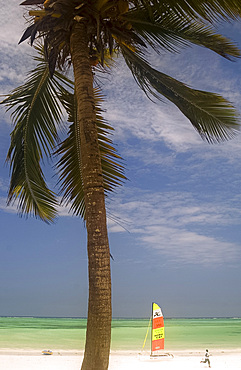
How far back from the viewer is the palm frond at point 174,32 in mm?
6863

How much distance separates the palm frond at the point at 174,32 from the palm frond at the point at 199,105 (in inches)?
22.4

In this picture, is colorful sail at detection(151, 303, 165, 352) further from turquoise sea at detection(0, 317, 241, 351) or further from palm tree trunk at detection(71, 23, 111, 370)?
palm tree trunk at detection(71, 23, 111, 370)

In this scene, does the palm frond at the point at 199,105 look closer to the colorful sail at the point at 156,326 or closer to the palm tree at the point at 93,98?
the palm tree at the point at 93,98

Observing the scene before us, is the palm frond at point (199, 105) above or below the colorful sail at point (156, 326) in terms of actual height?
above

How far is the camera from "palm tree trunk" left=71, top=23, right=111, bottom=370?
5.06 meters

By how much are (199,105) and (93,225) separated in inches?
102

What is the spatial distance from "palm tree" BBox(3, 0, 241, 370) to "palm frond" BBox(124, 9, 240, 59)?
0.01m

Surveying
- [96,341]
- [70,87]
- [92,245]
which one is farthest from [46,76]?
[96,341]

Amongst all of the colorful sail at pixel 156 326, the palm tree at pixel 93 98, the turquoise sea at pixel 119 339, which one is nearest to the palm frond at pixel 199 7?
the palm tree at pixel 93 98

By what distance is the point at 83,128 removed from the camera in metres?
5.78

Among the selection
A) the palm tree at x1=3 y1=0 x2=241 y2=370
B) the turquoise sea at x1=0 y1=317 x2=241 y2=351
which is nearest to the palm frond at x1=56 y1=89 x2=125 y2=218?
the palm tree at x1=3 y1=0 x2=241 y2=370

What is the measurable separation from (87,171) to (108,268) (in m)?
1.21

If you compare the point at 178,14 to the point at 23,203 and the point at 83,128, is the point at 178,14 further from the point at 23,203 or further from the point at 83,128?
the point at 23,203

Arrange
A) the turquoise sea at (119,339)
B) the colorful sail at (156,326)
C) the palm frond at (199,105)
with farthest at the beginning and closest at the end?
the turquoise sea at (119,339) < the colorful sail at (156,326) < the palm frond at (199,105)
